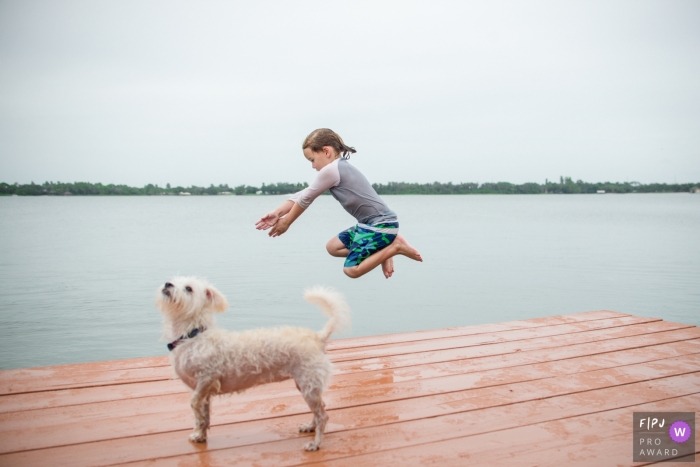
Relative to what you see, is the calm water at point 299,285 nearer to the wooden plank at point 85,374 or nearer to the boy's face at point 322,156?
the wooden plank at point 85,374

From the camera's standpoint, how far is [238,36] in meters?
18.3

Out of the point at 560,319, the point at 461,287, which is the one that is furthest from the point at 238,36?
the point at 560,319

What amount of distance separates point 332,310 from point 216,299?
605mm

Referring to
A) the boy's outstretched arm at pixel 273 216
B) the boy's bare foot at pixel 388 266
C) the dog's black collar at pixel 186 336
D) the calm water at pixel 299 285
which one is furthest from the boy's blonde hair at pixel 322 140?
the calm water at pixel 299 285

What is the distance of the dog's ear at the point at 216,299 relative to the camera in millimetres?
2674

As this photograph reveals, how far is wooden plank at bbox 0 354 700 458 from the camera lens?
2820mm

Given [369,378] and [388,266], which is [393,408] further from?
[388,266]

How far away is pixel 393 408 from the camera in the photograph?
10.4 feet

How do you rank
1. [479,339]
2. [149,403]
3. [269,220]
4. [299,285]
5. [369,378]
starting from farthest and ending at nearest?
[299,285] < [479,339] < [269,220] < [369,378] < [149,403]

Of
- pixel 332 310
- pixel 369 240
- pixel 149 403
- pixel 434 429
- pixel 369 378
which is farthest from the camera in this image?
pixel 369 240

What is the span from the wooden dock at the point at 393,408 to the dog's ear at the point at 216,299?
71 centimetres

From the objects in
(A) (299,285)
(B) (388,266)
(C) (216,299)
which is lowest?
(A) (299,285)

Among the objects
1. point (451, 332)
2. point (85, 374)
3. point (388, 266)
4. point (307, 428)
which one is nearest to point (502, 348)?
point (451, 332)

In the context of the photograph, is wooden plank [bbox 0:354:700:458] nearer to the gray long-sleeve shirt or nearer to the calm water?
the gray long-sleeve shirt
